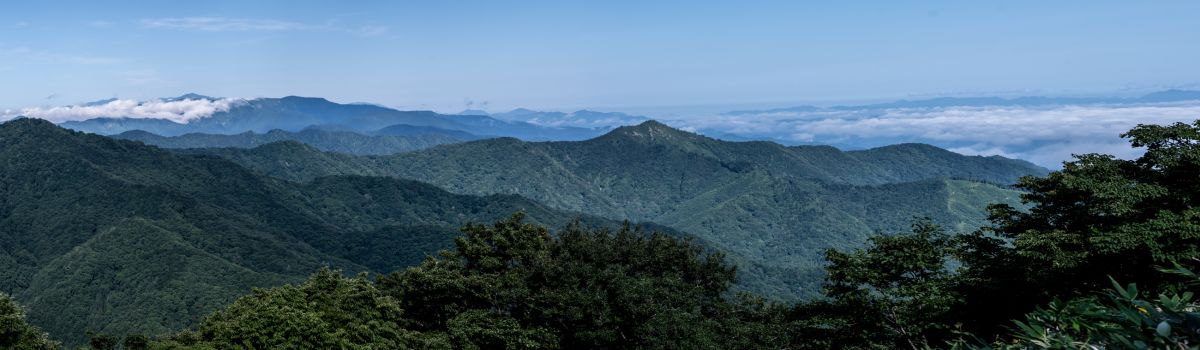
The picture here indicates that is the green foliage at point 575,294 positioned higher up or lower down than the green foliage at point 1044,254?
lower down

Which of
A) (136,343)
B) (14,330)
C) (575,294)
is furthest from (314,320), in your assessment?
(136,343)

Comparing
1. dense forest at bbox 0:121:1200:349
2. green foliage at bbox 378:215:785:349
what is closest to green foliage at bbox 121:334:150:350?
dense forest at bbox 0:121:1200:349

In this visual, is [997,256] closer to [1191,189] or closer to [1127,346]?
[1191,189]

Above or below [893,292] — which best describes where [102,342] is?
below

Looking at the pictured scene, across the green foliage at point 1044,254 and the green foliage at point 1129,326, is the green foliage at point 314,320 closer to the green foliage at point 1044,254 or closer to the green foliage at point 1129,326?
the green foliage at point 1044,254

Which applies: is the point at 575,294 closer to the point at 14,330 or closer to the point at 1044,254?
the point at 1044,254

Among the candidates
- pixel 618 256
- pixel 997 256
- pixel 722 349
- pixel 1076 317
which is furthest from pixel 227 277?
pixel 1076 317

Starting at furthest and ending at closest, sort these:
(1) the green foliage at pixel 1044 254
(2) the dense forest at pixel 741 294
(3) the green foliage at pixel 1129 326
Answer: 1. (2) the dense forest at pixel 741 294
2. (1) the green foliage at pixel 1044 254
3. (3) the green foliage at pixel 1129 326

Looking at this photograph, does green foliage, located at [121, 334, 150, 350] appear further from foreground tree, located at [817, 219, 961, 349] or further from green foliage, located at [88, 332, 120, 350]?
foreground tree, located at [817, 219, 961, 349]

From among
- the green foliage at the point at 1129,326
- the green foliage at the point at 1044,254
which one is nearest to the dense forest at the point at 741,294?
the green foliage at the point at 1044,254
